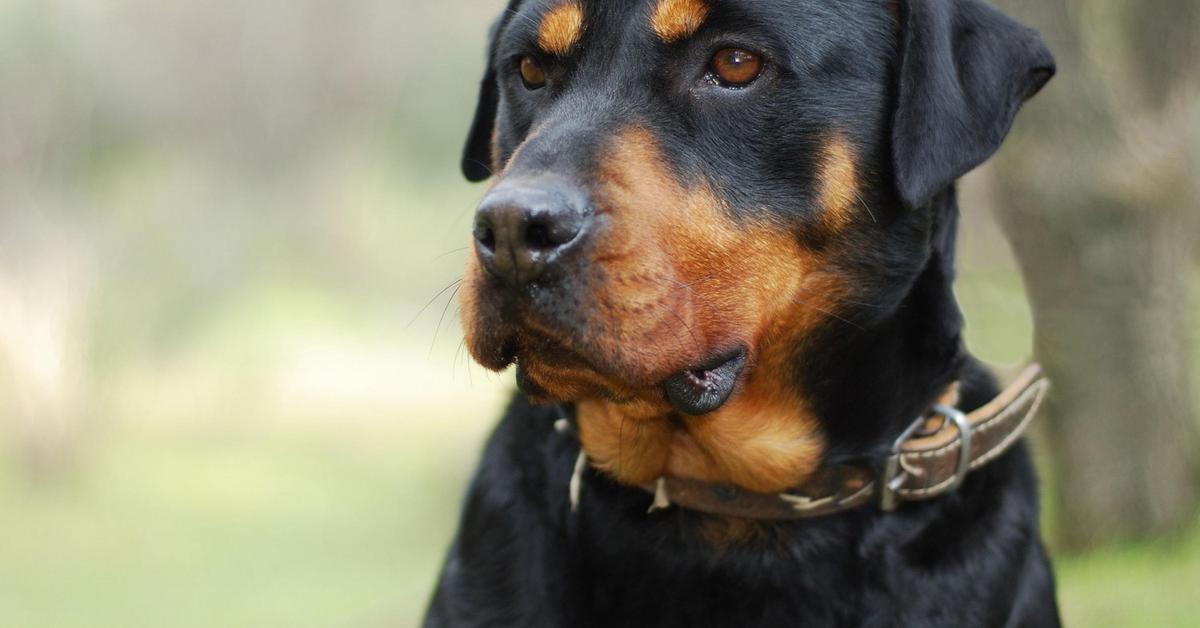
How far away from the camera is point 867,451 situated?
8.71 feet

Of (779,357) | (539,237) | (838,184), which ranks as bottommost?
(779,357)

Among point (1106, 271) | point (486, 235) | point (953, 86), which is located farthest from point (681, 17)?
point (1106, 271)

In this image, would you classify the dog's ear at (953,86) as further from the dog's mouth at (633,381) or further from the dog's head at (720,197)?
the dog's mouth at (633,381)

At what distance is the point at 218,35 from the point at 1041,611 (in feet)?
27.6

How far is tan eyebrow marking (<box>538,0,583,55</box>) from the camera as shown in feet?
8.62

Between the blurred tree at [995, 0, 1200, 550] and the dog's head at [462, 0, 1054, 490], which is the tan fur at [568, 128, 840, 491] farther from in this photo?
the blurred tree at [995, 0, 1200, 550]

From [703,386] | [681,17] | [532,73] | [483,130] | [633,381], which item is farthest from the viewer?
[483,130]

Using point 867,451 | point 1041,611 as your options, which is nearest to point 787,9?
point 867,451

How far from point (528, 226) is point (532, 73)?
0.82 metres

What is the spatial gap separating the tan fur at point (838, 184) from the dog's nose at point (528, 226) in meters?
0.62

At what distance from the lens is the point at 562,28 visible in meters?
2.65

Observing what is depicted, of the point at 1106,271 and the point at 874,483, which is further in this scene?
the point at 1106,271

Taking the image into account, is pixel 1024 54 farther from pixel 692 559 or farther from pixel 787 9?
pixel 692 559

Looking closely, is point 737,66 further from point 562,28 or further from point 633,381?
point 633,381
